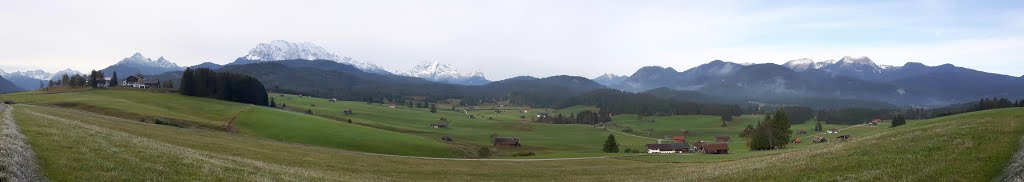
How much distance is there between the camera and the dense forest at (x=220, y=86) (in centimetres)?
15275

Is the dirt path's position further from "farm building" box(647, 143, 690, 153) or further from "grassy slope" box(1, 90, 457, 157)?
"farm building" box(647, 143, 690, 153)

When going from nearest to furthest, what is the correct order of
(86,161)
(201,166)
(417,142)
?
1. (86,161)
2. (201,166)
3. (417,142)

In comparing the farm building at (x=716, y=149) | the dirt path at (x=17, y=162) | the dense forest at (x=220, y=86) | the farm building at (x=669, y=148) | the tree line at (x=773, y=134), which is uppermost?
the dense forest at (x=220, y=86)

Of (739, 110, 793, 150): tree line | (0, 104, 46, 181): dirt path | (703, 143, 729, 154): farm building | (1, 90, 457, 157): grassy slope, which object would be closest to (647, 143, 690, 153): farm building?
(703, 143, 729, 154): farm building

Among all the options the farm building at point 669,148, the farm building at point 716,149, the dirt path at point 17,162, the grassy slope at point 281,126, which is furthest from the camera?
the farm building at point 669,148

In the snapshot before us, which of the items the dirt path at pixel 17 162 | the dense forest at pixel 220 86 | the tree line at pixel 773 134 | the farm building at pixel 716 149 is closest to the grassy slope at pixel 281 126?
the dense forest at pixel 220 86

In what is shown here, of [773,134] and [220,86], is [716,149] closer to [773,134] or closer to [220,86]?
[773,134]

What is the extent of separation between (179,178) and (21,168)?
4.61m

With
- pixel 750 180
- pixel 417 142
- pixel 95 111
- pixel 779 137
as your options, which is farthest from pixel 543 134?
pixel 750 180

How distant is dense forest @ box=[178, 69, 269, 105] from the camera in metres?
153

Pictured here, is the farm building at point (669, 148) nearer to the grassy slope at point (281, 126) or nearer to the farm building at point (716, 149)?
the farm building at point (716, 149)

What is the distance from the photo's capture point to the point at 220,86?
16125 centimetres

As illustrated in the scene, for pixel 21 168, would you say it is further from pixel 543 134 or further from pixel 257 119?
pixel 543 134

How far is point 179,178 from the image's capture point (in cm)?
2098
